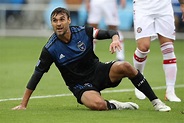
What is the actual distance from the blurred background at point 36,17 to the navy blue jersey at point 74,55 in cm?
1675

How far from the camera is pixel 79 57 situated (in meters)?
9.98

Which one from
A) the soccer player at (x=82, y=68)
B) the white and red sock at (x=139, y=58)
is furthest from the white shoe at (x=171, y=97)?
the soccer player at (x=82, y=68)

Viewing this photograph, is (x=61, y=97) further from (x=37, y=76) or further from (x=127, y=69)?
(x=127, y=69)

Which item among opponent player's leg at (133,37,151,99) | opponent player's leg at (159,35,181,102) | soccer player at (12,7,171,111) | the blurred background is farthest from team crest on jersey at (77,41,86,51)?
the blurred background

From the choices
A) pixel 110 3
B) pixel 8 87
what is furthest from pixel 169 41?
pixel 110 3

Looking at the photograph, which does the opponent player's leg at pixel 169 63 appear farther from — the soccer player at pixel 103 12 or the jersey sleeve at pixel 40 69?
the soccer player at pixel 103 12

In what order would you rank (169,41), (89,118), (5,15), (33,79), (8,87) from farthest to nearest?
(5,15)
(8,87)
(169,41)
(33,79)
(89,118)

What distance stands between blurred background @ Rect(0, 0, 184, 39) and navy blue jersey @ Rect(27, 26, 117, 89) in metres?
16.8

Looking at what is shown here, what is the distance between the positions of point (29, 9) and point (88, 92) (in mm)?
18150

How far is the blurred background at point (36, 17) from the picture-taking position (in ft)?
88.4

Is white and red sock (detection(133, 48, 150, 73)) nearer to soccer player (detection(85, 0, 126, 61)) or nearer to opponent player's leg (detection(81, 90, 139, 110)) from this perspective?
opponent player's leg (detection(81, 90, 139, 110))

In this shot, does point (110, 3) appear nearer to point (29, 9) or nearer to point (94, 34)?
point (94, 34)

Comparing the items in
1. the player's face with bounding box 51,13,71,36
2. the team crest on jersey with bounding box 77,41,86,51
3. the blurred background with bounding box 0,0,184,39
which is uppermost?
the player's face with bounding box 51,13,71,36

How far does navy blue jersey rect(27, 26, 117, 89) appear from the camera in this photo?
386 inches
